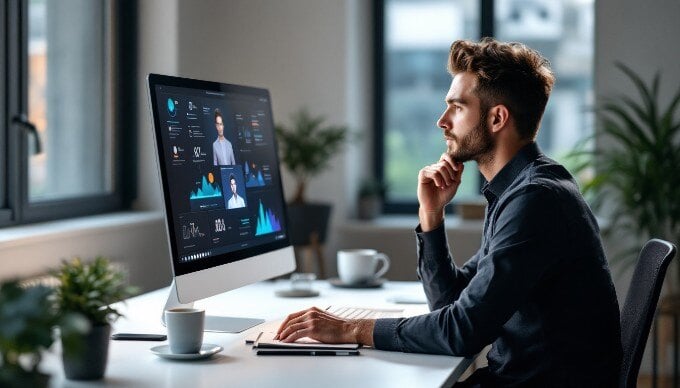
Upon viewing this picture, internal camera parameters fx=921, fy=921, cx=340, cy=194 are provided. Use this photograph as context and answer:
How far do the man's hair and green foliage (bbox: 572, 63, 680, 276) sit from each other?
2138 millimetres

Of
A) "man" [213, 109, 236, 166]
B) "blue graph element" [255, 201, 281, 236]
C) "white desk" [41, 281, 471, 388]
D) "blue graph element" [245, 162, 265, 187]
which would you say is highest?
"man" [213, 109, 236, 166]

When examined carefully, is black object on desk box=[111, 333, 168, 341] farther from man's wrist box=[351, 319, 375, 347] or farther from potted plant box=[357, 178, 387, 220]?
potted plant box=[357, 178, 387, 220]

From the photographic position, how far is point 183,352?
1701 millimetres

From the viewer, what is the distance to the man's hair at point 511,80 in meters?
2.04

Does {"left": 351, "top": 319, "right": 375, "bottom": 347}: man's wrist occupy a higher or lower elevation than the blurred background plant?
lower

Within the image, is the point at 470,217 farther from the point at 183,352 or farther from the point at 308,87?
the point at 183,352

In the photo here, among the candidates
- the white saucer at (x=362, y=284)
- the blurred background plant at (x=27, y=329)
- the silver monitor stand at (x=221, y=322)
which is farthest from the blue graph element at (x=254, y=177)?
the blurred background plant at (x=27, y=329)

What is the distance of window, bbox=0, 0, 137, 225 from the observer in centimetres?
341

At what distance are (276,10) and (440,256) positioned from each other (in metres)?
2.86

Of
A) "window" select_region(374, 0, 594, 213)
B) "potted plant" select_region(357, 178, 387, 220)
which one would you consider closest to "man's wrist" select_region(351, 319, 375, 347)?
"potted plant" select_region(357, 178, 387, 220)

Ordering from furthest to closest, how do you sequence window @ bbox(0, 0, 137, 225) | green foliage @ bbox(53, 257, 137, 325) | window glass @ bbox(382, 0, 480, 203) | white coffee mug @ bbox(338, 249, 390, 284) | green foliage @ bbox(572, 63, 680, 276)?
window glass @ bbox(382, 0, 480, 203), green foliage @ bbox(572, 63, 680, 276), window @ bbox(0, 0, 137, 225), white coffee mug @ bbox(338, 249, 390, 284), green foliage @ bbox(53, 257, 137, 325)

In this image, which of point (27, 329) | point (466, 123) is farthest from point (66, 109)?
point (27, 329)

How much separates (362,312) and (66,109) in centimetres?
222

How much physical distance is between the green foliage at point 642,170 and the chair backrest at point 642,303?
2.12 metres
